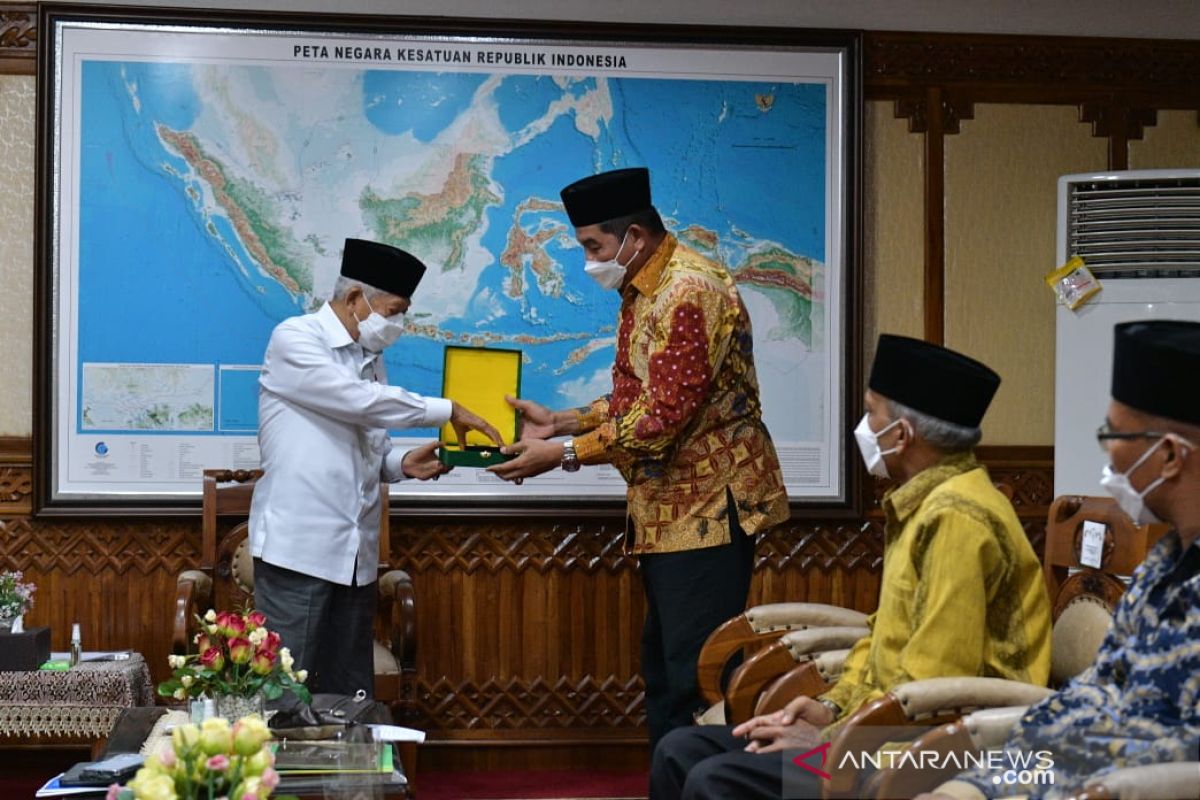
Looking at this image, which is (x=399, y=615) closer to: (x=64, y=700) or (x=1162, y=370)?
(x=64, y=700)

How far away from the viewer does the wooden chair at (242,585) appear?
4121 millimetres

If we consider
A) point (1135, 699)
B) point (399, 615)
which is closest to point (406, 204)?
point (399, 615)

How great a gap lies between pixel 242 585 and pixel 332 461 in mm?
916

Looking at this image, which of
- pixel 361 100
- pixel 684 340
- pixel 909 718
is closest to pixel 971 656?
pixel 909 718

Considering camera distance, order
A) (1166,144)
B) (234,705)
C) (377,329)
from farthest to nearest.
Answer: (1166,144), (377,329), (234,705)

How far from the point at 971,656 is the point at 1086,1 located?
10.7ft

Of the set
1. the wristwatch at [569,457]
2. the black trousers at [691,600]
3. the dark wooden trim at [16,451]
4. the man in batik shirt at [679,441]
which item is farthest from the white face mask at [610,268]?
the dark wooden trim at [16,451]

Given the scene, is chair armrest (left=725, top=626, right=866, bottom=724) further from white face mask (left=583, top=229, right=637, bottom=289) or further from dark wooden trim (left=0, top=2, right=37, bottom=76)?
dark wooden trim (left=0, top=2, right=37, bottom=76)

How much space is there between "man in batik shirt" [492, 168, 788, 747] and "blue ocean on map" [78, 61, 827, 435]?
118 cm

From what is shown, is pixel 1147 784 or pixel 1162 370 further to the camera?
pixel 1162 370

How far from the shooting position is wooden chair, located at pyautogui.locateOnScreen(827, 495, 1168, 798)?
2182 mm

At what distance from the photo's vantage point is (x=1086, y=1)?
4891 mm

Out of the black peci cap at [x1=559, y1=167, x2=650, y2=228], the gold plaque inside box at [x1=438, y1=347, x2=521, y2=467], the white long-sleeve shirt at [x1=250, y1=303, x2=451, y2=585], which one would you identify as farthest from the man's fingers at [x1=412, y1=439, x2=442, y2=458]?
the black peci cap at [x1=559, y1=167, x2=650, y2=228]

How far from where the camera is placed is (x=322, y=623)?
12.1ft
